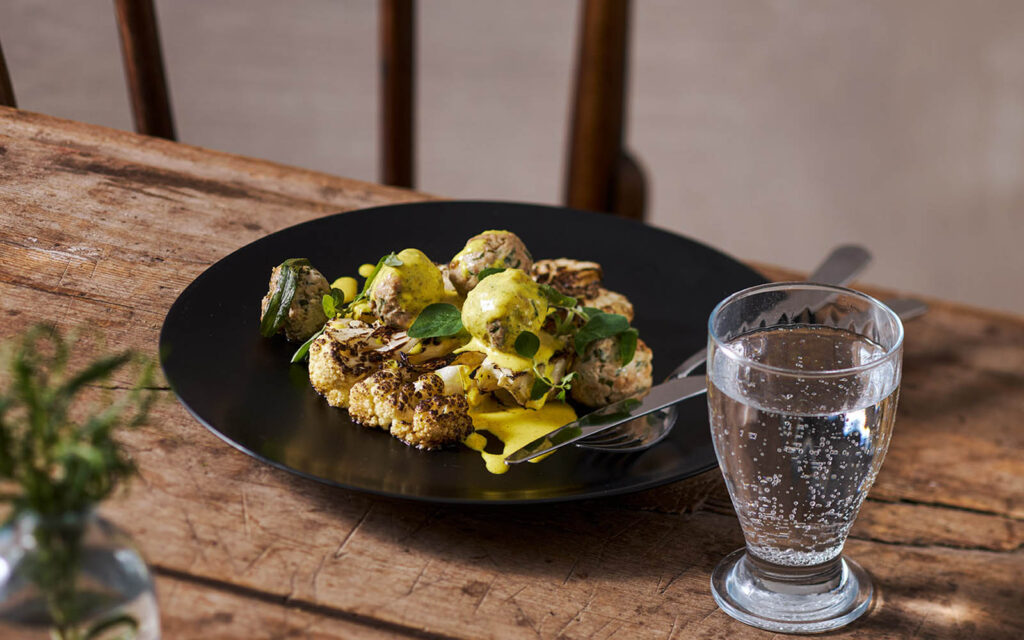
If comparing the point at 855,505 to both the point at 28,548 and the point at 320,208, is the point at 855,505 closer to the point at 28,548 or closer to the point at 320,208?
the point at 28,548

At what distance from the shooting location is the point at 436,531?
2.28ft

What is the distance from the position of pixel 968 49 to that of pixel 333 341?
319 centimetres

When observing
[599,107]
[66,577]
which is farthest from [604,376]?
[599,107]

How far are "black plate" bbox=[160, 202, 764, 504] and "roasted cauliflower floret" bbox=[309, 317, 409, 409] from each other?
0.01 metres

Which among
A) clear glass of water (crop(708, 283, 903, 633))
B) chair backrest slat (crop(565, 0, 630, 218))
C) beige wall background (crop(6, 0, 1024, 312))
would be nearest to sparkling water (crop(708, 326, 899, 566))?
clear glass of water (crop(708, 283, 903, 633))

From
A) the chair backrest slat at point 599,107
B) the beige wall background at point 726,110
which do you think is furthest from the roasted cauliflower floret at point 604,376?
the beige wall background at point 726,110

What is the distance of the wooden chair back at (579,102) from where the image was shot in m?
1.44

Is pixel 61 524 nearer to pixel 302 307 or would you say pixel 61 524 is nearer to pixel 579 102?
pixel 302 307

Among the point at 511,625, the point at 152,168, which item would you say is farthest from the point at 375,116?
the point at 511,625

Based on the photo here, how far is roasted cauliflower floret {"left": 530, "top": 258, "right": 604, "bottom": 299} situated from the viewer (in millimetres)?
875

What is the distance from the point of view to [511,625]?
2.06ft

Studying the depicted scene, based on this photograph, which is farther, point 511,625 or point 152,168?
point 152,168

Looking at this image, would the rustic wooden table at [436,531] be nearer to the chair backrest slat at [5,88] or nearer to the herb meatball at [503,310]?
the herb meatball at [503,310]

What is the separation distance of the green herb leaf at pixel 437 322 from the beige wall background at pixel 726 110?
263 cm
